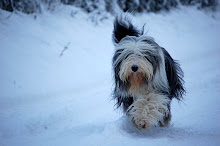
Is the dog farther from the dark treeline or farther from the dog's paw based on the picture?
the dark treeline

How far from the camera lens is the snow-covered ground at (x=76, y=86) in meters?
2.79

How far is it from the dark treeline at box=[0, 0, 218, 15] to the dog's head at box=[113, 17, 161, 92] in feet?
5.42

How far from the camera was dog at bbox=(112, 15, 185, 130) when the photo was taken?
2.72m

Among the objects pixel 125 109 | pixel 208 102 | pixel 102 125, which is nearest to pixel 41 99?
pixel 102 125

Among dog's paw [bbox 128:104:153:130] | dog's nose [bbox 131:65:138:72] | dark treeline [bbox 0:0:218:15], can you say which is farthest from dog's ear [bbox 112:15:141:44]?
dark treeline [bbox 0:0:218:15]

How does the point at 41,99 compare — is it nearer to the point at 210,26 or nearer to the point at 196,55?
the point at 196,55

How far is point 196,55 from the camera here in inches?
296

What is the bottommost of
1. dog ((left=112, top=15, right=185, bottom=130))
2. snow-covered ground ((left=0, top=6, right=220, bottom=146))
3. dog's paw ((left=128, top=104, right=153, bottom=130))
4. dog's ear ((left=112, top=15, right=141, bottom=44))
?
snow-covered ground ((left=0, top=6, right=220, bottom=146))

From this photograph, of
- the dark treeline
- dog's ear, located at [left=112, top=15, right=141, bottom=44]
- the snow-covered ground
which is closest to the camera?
the snow-covered ground

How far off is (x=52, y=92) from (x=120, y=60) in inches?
94.7

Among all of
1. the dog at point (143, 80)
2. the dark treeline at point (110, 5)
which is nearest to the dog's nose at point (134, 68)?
the dog at point (143, 80)

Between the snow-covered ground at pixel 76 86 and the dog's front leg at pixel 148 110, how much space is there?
0.12 meters

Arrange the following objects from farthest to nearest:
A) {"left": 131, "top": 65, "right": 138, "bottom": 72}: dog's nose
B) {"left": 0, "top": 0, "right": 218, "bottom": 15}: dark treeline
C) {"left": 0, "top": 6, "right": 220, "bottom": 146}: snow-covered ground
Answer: {"left": 0, "top": 0, "right": 218, "bottom": 15}: dark treeline, {"left": 0, "top": 6, "right": 220, "bottom": 146}: snow-covered ground, {"left": 131, "top": 65, "right": 138, "bottom": 72}: dog's nose

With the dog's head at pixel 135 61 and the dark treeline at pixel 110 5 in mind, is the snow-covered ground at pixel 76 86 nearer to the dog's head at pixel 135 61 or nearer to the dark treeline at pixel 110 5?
the dark treeline at pixel 110 5
